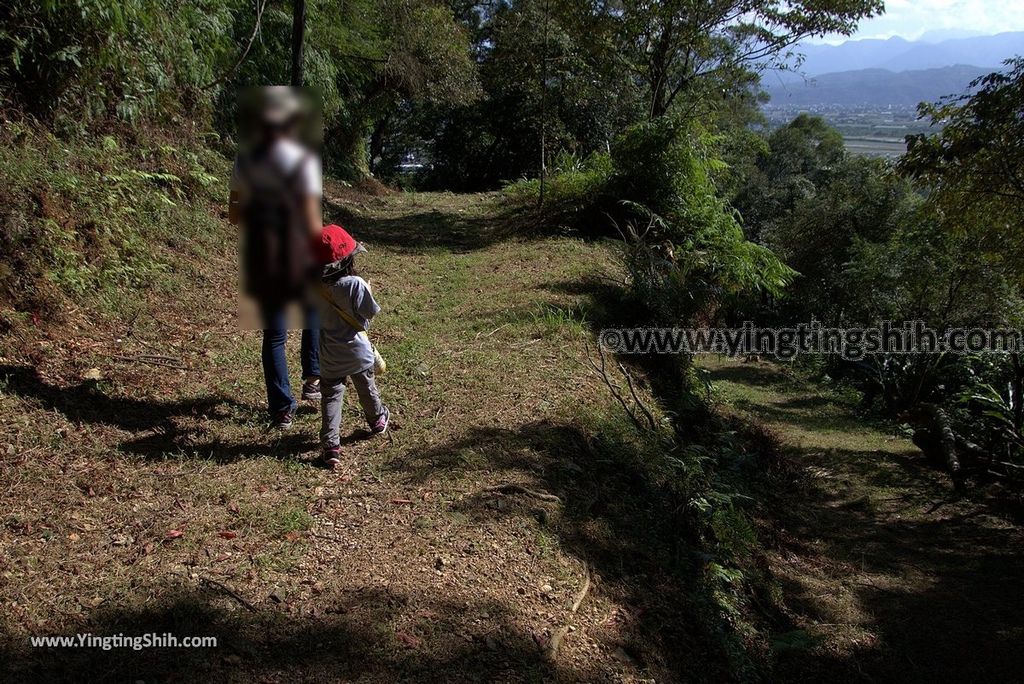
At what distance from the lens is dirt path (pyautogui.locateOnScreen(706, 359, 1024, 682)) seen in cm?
529

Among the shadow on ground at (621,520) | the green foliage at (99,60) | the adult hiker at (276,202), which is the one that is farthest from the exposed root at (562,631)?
the green foliage at (99,60)

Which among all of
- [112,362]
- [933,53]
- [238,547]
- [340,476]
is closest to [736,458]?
[340,476]

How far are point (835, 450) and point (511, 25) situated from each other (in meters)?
11.2

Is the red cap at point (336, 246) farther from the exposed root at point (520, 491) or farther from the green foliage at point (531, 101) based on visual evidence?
the green foliage at point (531, 101)

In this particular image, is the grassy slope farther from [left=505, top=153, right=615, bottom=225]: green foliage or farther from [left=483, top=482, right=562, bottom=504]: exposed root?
[left=505, top=153, right=615, bottom=225]: green foliage

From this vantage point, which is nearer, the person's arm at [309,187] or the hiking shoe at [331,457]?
the person's arm at [309,187]

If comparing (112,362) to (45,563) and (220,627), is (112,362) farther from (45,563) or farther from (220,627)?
(220,627)

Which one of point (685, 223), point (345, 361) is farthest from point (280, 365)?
point (685, 223)

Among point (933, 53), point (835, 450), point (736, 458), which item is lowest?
point (835, 450)

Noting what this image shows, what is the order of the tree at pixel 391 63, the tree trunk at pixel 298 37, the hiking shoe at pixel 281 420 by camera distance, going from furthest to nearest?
the tree at pixel 391 63 < the hiking shoe at pixel 281 420 < the tree trunk at pixel 298 37

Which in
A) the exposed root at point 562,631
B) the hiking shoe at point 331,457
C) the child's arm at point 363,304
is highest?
the child's arm at point 363,304

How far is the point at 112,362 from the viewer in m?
5.27

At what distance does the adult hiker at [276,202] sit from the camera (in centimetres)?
57

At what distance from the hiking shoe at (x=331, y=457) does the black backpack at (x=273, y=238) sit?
4.37 meters
